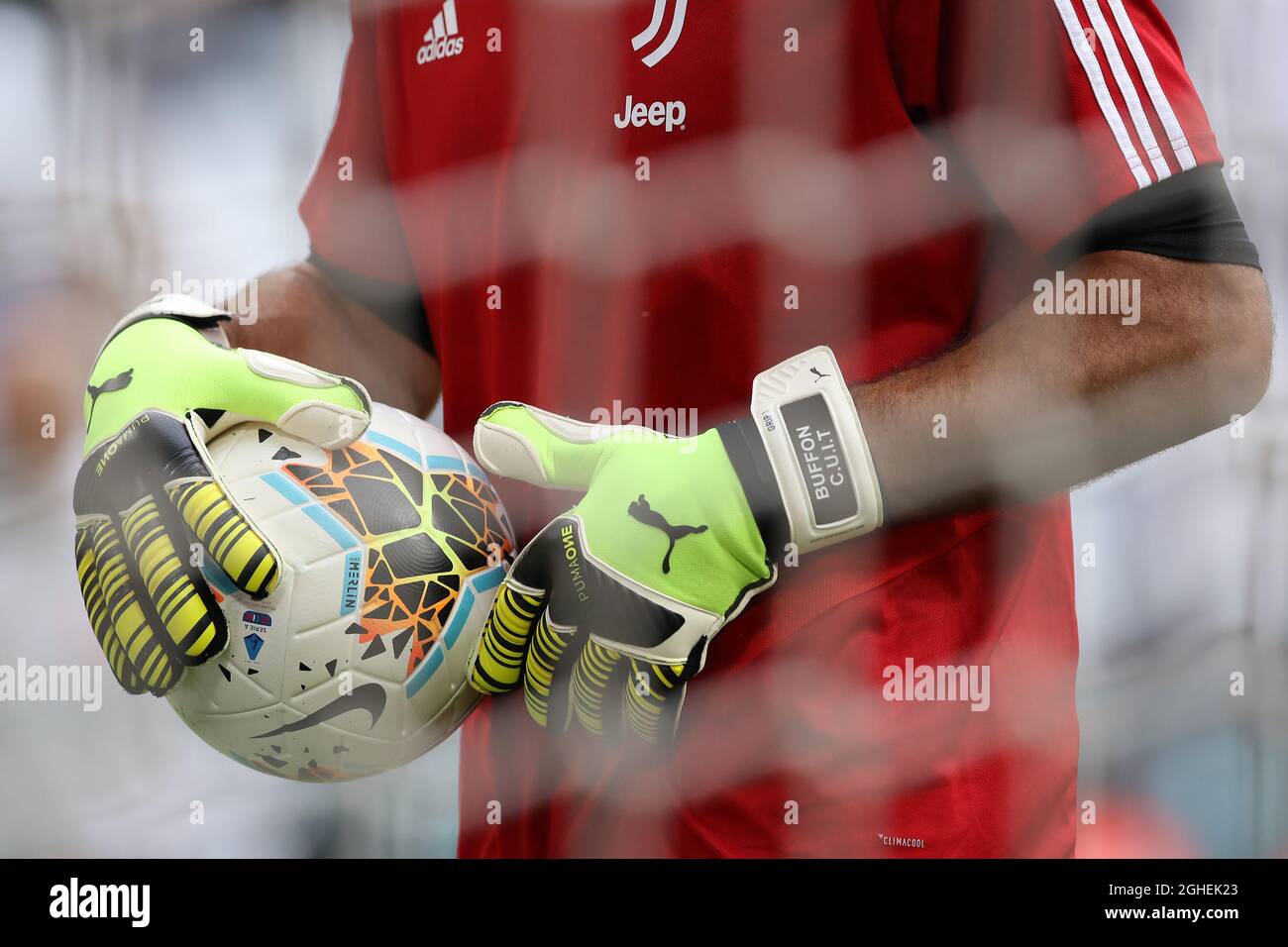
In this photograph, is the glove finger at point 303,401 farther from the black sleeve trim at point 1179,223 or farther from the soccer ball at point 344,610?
the black sleeve trim at point 1179,223

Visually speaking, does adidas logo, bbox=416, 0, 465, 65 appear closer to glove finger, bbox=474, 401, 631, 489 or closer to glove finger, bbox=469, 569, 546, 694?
glove finger, bbox=474, 401, 631, 489

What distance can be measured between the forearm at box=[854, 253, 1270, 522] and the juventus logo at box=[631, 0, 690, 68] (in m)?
0.27

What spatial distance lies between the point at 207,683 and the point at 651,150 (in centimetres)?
46

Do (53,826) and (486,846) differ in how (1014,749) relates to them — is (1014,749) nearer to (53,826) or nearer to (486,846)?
(486,846)

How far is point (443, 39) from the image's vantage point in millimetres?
803

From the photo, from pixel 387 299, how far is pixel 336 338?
58 millimetres

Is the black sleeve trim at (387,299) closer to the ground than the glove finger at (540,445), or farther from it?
farther from it

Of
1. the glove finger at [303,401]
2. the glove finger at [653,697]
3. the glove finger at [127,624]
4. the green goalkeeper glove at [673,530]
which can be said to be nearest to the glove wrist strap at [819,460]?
the green goalkeeper glove at [673,530]

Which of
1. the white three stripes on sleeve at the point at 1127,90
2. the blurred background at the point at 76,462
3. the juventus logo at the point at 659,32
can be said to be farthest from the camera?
the blurred background at the point at 76,462

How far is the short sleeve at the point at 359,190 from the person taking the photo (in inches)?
35.4

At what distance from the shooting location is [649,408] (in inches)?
30.0

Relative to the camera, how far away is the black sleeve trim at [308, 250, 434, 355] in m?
0.93

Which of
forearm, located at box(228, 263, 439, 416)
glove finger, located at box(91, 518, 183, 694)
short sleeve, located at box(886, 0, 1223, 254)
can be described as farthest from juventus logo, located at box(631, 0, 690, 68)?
glove finger, located at box(91, 518, 183, 694)

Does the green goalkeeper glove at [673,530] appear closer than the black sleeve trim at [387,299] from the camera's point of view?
Yes
